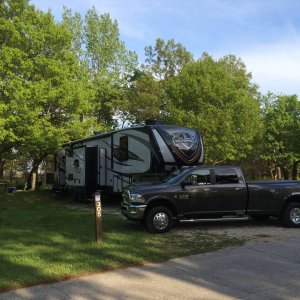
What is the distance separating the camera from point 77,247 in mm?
9406

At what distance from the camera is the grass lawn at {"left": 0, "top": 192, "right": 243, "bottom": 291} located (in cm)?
753

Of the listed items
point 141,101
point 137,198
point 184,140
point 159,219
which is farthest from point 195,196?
point 141,101

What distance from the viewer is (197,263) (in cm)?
819

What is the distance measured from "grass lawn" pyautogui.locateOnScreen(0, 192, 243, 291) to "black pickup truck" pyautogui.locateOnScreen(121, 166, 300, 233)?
50 cm

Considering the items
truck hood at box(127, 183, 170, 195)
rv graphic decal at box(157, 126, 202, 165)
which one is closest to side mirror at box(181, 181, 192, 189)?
truck hood at box(127, 183, 170, 195)

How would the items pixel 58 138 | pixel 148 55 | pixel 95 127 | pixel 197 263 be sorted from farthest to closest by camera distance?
1. pixel 148 55
2. pixel 95 127
3. pixel 58 138
4. pixel 197 263

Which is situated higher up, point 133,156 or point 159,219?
point 133,156

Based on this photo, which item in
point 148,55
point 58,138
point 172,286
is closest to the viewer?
point 172,286

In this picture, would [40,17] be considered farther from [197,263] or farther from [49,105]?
[197,263]

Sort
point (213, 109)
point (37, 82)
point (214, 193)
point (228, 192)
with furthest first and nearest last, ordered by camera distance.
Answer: point (213, 109)
point (37, 82)
point (228, 192)
point (214, 193)

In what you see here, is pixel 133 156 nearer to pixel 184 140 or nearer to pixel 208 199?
pixel 184 140

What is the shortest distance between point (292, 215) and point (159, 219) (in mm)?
3832

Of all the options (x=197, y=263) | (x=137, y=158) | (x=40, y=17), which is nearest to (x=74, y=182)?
(x=137, y=158)

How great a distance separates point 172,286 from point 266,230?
5.91 meters
